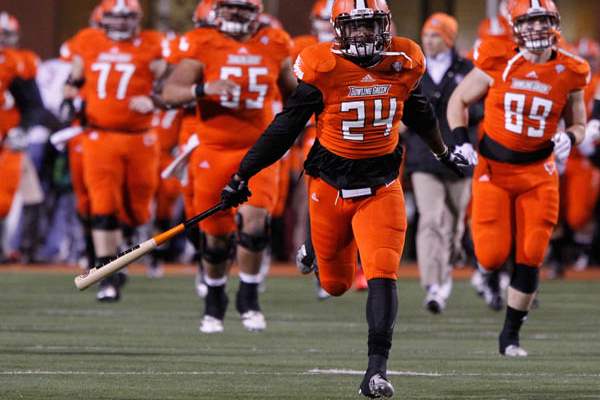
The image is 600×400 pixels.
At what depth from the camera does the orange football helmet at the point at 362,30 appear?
7.12 meters

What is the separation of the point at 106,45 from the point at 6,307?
7.07 ft

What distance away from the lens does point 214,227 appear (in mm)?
9969

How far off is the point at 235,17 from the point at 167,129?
5.74m

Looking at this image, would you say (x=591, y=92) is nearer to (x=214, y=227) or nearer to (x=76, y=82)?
(x=76, y=82)

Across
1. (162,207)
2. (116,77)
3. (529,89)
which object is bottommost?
(162,207)

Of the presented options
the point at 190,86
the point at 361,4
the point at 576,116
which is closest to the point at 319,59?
the point at 361,4

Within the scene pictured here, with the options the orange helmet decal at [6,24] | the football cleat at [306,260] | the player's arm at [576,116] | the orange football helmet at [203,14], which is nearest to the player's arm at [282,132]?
the football cleat at [306,260]

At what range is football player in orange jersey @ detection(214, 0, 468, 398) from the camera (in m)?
7.11

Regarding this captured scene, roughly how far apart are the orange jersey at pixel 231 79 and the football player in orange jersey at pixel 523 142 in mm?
1411

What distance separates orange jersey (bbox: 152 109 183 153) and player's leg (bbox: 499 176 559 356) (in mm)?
7075

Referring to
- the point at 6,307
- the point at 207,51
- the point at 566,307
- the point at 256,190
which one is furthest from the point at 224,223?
the point at 566,307

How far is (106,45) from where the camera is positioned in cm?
1245

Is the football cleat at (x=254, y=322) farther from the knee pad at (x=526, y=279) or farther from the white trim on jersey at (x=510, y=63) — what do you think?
the white trim on jersey at (x=510, y=63)

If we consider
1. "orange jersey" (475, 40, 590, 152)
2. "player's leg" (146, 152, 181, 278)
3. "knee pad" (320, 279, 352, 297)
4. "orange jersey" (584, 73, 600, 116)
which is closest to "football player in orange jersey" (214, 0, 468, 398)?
"knee pad" (320, 279, 352, 297)
